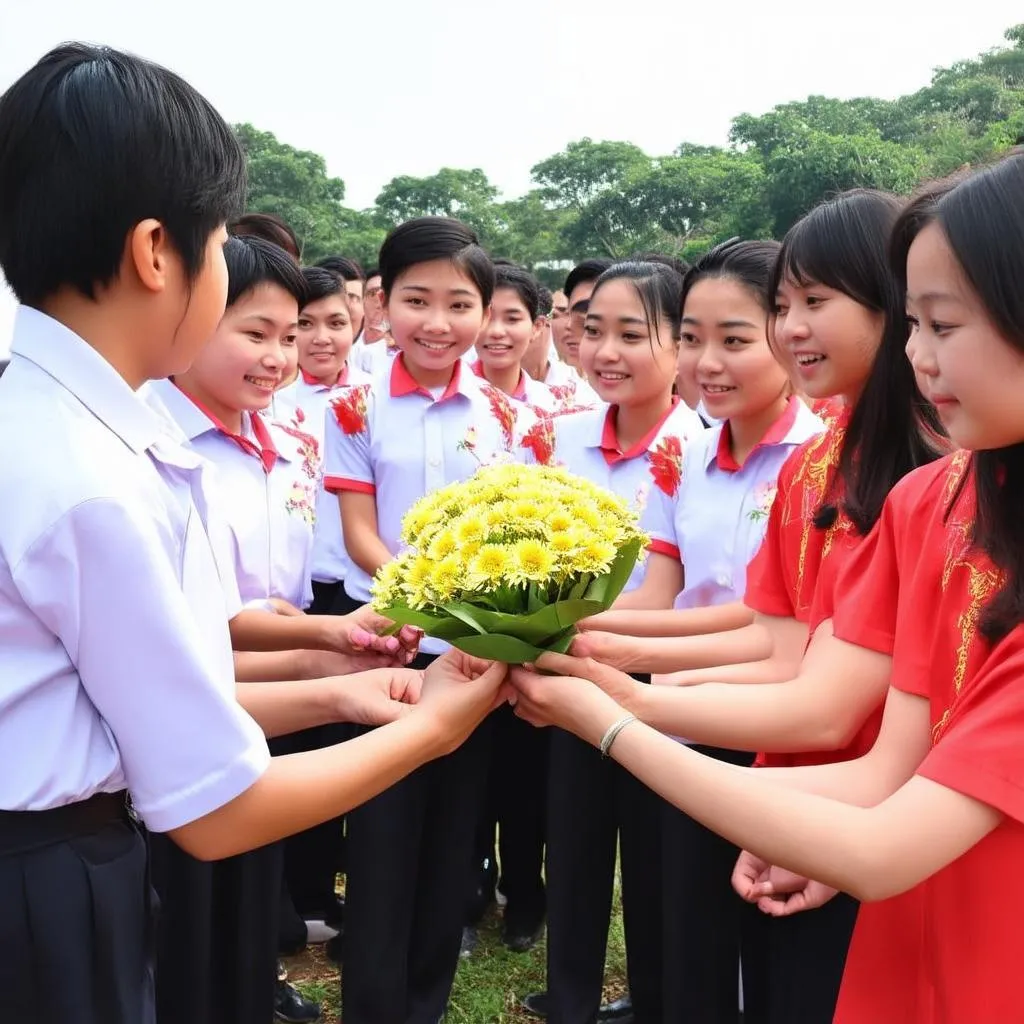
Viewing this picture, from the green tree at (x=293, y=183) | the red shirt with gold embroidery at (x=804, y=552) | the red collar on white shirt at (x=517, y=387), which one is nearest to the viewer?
the red shirt with gold embroidery at (x=804, y=552)

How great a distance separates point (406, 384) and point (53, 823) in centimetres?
284

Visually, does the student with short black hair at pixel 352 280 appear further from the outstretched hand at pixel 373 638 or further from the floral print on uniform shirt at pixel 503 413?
the outstretched hand at pixel 373 638

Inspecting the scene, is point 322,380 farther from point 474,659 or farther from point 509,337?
point 474,659

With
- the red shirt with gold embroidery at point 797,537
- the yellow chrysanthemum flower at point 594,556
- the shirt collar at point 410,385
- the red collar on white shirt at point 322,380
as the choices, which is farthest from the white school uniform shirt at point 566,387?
the yellow chrysanthemum flower at point 594,556

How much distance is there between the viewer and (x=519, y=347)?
656 cm

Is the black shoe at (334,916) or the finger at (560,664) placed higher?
the finger at (560,664)

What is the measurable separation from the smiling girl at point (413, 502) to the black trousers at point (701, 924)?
854mm

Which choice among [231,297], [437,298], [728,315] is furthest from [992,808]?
[437,298]

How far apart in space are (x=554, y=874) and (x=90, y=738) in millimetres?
2265

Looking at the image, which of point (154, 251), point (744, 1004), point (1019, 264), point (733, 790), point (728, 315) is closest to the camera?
point (1019, 264)

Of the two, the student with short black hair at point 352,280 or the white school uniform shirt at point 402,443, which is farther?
the student with short black hair at point 352,280

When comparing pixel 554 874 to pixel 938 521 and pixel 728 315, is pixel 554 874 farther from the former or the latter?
pixel 938 521

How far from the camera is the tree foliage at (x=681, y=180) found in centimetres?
5269

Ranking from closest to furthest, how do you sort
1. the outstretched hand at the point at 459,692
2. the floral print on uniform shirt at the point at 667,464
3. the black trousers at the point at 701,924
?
the outstretched hand at the point at 459,692
the black trousers at the point at 701,924
the floral print on uniform shirt at the point at 667,464
